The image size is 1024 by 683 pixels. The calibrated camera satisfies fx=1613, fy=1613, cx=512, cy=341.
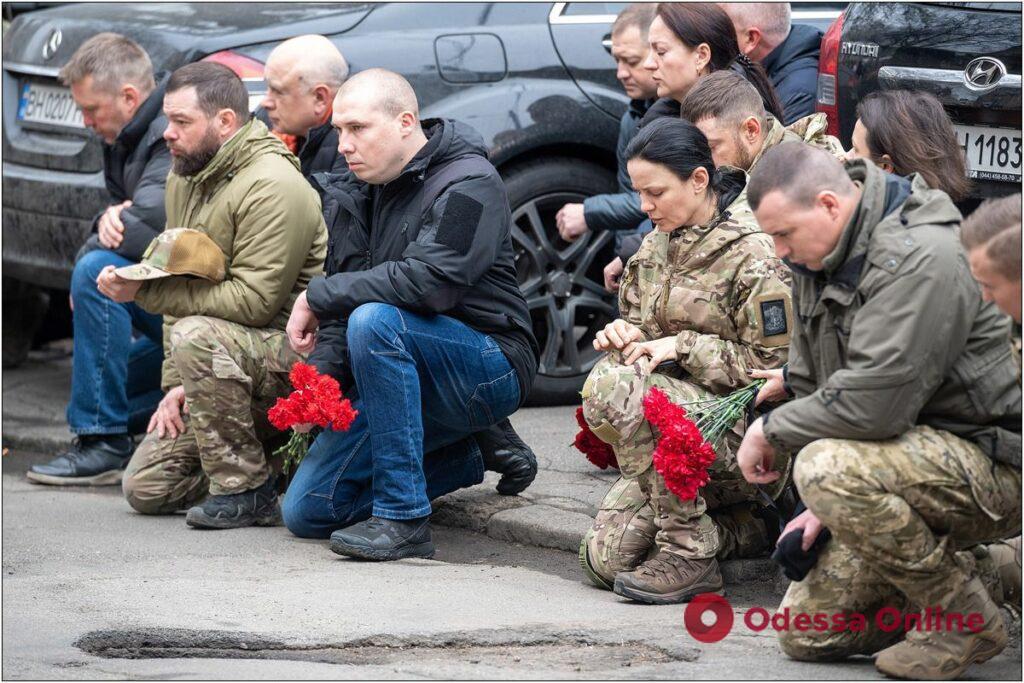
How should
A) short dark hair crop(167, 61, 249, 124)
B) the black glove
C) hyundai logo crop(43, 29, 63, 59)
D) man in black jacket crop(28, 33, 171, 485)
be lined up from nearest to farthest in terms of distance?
the black glove → short dark hair crop(167, 61, 249, 124) → man in black jacket crop(28, 33, 171, 485) → hyundai logo crop(43, 29, 63, 59)

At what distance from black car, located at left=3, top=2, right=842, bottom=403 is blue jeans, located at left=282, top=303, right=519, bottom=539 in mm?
1402

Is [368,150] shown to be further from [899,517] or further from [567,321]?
[899,517]

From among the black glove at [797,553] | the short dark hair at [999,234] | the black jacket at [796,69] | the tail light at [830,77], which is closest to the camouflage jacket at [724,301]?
the black glove at [797,553]

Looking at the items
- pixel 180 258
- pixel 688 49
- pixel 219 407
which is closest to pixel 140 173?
pixel 180 258

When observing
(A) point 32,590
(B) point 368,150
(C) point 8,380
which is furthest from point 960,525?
(C) point 8,380

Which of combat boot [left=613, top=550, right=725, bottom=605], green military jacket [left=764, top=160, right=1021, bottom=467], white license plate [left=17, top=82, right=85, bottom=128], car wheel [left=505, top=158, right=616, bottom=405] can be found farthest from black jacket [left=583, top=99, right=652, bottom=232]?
white license plate [left=17, top=82, right=85, bottom=128]

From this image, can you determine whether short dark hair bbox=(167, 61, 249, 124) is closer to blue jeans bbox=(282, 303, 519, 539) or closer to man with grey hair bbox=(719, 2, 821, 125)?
blue jeans bbox=(282, 303, 519, 539)

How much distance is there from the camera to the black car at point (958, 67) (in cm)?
528

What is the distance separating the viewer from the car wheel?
6.93 metres

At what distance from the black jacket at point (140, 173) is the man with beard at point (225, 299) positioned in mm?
354

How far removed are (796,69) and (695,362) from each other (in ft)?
6.61

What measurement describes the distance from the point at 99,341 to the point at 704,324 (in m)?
3.01

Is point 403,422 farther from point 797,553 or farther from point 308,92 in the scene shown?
point 308,92

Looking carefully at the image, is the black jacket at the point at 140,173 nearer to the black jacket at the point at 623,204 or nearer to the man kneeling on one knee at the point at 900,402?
the black jacket at the point at 623,204
